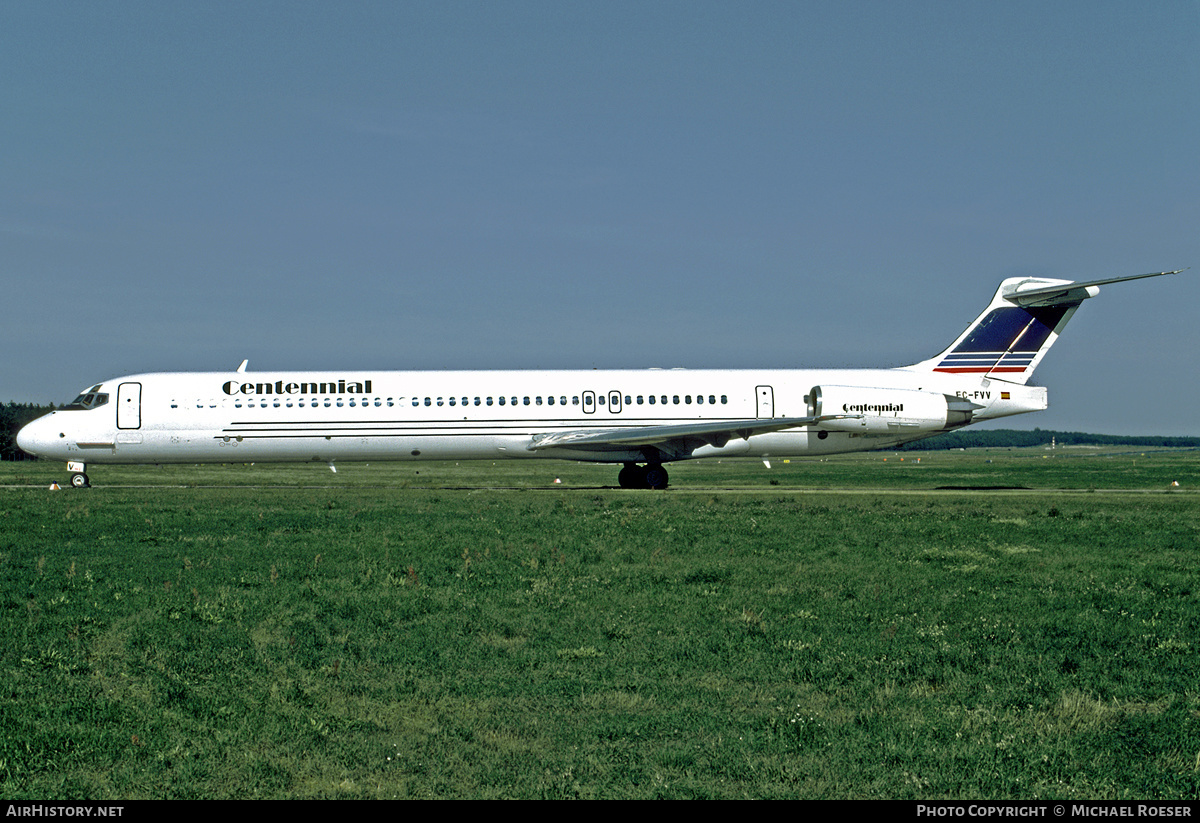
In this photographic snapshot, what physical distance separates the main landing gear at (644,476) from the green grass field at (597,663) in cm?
1388

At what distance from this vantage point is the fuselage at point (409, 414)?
109ft

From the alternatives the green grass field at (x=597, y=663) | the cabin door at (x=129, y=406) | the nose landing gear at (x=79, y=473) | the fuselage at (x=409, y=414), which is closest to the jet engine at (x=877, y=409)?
the fuselage at (x=409, y=414)

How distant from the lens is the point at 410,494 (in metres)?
30.2

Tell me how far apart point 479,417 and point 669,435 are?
245 inches

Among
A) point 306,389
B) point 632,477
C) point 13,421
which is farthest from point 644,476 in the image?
point 13,421

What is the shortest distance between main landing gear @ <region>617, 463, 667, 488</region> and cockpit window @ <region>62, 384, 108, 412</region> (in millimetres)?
17427

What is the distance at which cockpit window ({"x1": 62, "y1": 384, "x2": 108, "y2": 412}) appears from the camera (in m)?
33.7

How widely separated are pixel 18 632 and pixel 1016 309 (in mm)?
32509

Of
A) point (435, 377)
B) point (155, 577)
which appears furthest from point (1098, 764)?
point (435, 377)

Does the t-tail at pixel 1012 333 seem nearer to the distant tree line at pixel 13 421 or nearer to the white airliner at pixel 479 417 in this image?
the white airliner at pixel 479 417

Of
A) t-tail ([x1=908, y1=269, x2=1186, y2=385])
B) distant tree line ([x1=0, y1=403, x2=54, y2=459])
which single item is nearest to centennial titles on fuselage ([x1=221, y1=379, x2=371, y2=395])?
t-tail ([x1=908, y1=269, x2=1186, y2=385])

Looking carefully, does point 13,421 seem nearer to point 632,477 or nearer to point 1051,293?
point 632,477

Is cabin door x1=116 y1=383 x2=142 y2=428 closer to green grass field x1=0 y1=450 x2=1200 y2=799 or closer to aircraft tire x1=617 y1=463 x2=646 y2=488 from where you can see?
green grass field x1=0 y1=450 x2=1200 y2=799
